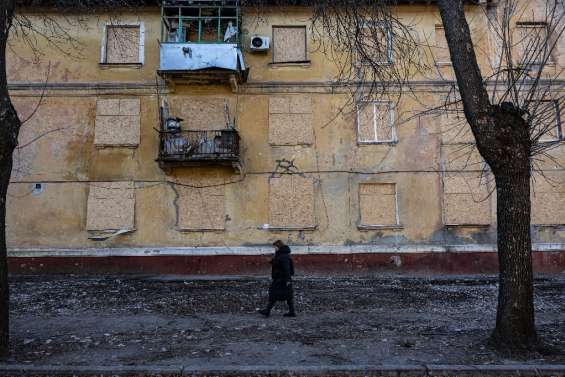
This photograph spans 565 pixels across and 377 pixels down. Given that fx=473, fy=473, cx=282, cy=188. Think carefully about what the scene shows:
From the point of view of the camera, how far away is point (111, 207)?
15.1 m

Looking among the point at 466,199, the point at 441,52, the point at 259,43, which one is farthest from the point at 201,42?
the point at 466,199

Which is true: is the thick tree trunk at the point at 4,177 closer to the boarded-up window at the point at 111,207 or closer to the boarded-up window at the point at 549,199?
the boarded-up window at the point at 111,207

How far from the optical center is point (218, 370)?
5.86 meters

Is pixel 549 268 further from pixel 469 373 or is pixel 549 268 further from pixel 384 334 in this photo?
pixel 469 373

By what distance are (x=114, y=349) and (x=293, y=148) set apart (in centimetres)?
978

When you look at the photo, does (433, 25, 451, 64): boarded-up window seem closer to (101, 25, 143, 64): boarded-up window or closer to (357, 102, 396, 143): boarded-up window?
(357, 102, 396, 143): boarded-up window

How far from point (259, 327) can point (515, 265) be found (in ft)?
14.3

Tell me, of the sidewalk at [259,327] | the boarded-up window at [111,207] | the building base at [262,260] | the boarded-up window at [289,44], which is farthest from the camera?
the boarded-up window at [289,44]

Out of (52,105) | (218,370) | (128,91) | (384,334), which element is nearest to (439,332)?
(384,334)

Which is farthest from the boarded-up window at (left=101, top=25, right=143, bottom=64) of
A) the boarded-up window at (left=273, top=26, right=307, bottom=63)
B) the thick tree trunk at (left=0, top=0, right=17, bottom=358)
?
the thick tree trunk at (left=0, top=0, right=17, bottom=358)

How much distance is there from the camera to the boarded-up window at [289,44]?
16.1m

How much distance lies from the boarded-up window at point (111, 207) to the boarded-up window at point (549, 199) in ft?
42.9

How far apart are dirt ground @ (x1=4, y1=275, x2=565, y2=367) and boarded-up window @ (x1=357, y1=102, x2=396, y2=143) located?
4626 millimetres

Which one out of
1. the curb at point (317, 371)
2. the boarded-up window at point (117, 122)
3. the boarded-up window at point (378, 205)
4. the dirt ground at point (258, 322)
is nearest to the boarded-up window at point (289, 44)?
the boarded-up window at point (378, 205)
